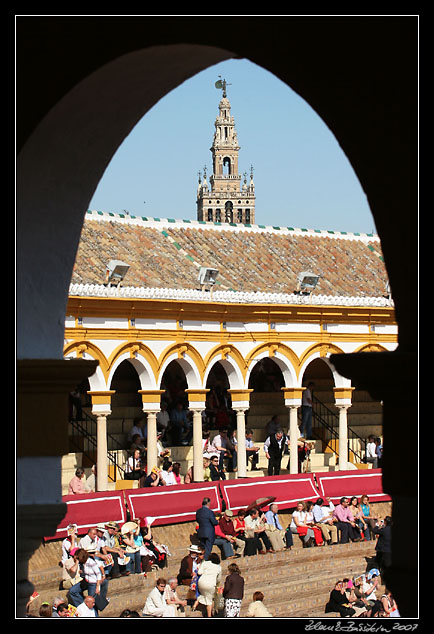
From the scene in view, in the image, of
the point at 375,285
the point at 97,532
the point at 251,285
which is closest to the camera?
the point at 97,532

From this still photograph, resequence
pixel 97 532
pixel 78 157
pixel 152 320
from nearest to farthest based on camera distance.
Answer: pixel 78 157 → pixel 97 532 → pixel 152 320

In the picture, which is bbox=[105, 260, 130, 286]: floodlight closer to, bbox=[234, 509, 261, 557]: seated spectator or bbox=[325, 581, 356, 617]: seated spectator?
bbox=[234, 509, 261, 557]: seated spectator

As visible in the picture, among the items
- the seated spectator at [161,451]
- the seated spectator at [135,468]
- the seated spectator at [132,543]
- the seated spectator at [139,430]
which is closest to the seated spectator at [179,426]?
the seated spectator at [161,451]

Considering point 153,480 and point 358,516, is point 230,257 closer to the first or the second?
point 153,480

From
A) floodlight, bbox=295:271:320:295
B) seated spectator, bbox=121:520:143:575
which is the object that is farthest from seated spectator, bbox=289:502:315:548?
floodlight, bbox=295:271:320:295

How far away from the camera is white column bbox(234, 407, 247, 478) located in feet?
87.6

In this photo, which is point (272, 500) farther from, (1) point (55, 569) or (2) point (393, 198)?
(2) point (393, 198)

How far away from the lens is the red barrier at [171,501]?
19266 millimetres

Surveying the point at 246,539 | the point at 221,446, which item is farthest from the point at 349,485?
the point at 221,446

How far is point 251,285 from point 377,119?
978 inches

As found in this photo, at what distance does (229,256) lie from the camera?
31.6 m

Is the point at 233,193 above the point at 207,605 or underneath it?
above

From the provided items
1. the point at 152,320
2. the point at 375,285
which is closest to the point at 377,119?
the point at 152,320

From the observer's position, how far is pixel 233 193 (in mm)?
116125
